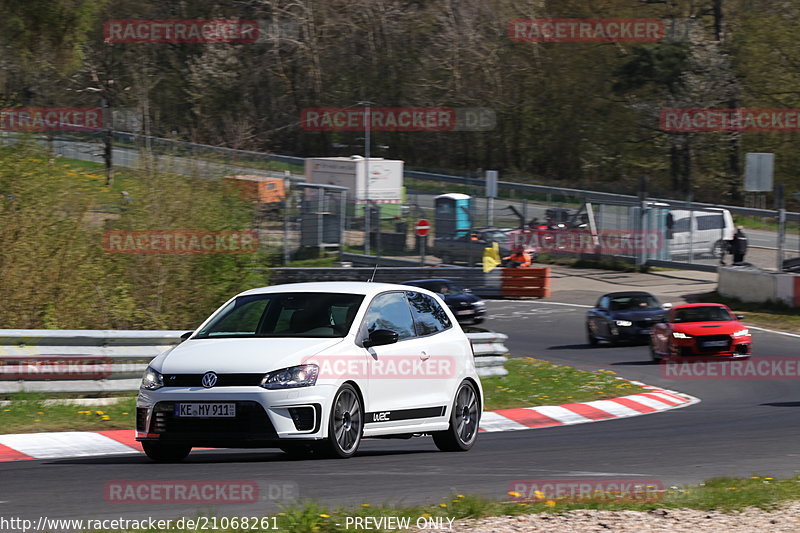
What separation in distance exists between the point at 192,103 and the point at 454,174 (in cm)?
1717

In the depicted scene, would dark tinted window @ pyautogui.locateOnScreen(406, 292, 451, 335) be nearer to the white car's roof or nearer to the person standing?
the white car's roof

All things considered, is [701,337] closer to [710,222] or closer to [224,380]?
[224,380]

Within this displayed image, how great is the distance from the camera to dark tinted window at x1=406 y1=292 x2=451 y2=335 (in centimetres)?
1128

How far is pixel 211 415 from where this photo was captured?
9.25 m

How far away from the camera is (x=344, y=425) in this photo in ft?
32.0

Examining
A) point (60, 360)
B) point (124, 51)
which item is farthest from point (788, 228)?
point (124, 51)

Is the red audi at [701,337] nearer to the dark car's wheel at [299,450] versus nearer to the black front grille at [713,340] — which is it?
the black front grille at [713,340]

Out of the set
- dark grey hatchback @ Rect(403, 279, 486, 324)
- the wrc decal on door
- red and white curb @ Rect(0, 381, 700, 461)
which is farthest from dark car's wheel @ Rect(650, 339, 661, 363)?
the wrc decal on door

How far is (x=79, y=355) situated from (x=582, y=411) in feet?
23.1

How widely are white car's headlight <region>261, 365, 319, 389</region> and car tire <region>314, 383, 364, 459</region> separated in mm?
282

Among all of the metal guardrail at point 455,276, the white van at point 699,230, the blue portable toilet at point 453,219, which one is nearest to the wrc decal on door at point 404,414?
the metal guardrail at point 455,276

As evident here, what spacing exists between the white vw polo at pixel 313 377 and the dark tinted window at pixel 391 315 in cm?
1

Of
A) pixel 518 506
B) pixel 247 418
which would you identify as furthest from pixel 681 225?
pixel 518 506

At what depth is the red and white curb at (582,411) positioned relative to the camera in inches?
598
